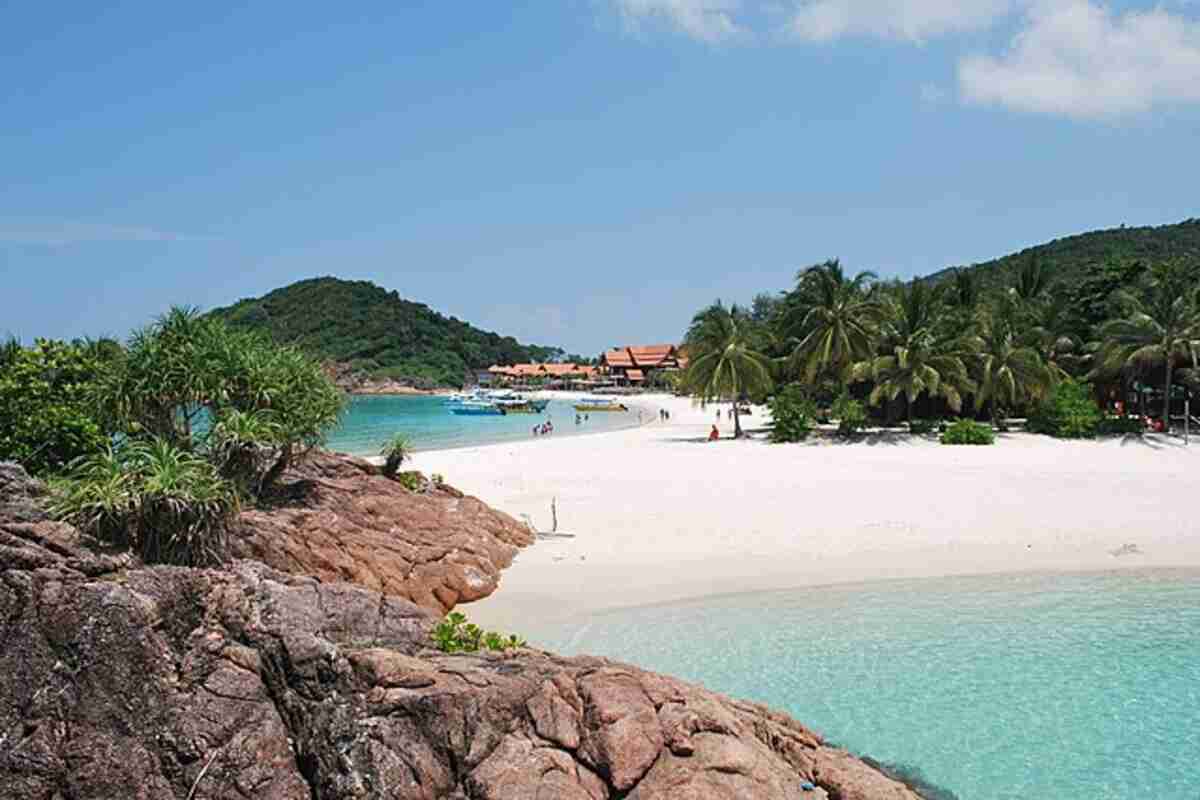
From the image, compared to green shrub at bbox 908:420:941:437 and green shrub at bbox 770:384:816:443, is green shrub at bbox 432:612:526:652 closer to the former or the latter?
green shrub at bbox 770:384:816:443

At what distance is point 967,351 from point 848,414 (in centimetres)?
623

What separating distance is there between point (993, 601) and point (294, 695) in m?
12.0

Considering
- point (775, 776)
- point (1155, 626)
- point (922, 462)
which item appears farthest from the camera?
point (922, 462)

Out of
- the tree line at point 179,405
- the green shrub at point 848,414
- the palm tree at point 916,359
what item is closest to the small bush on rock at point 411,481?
the tree line at point 179,405

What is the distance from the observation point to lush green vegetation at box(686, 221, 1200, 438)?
3575 cm

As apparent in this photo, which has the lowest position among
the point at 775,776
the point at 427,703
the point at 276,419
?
the point at 775,776

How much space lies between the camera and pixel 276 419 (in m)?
14.2

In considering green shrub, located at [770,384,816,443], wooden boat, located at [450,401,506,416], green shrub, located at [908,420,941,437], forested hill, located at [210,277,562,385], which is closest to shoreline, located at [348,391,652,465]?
wooden boat, located at [450,401,506,416]

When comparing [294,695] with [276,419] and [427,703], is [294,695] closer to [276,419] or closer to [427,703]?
[427,703]

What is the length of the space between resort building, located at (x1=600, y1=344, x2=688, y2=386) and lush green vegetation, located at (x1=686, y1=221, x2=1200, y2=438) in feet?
267

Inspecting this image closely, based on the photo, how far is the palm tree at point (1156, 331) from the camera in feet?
115

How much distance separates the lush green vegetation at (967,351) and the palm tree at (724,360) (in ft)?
0.36

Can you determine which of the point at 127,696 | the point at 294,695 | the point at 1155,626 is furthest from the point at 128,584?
the point at 1155,626

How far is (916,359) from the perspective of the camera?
36000 mm
